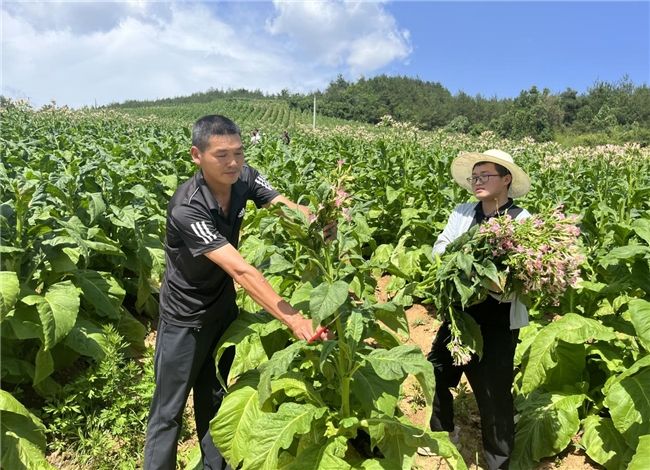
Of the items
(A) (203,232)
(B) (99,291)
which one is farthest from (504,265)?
(B) (99,291)

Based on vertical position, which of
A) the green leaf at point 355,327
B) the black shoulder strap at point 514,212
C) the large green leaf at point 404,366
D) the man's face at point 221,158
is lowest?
the large green leaf at point 404,366

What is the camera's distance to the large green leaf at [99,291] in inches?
157

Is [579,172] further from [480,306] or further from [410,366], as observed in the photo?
[410,366]

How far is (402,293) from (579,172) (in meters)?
6.48

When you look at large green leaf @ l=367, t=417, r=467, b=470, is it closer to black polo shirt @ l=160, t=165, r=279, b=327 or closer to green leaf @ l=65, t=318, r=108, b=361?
black polo shirt @ l=160, t=165, r=279, b=327

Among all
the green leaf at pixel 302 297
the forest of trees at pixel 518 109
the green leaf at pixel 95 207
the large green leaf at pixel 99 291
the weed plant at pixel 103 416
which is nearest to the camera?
the green leaf at pixel 302 297

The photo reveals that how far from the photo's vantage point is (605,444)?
3232mm

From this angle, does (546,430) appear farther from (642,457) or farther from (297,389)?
(297,389)

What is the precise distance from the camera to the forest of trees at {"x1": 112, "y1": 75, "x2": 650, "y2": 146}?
46.7 metres

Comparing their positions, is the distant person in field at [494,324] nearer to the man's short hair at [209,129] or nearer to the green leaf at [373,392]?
the green leaf at [373,392]

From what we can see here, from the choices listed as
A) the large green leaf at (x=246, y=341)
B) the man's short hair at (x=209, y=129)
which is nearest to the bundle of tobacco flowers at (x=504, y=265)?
the large green leaf at (x=246, y=341)

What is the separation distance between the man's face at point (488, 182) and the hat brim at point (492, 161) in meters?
0.05

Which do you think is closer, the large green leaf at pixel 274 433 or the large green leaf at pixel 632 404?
the large green leaf at pixel 274 433

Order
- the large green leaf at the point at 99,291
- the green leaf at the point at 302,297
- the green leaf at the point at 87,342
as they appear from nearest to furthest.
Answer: the green leaf at the point at 302,297
the green leaf at the point at 87,342
the large green leaf at the point at 99,291
